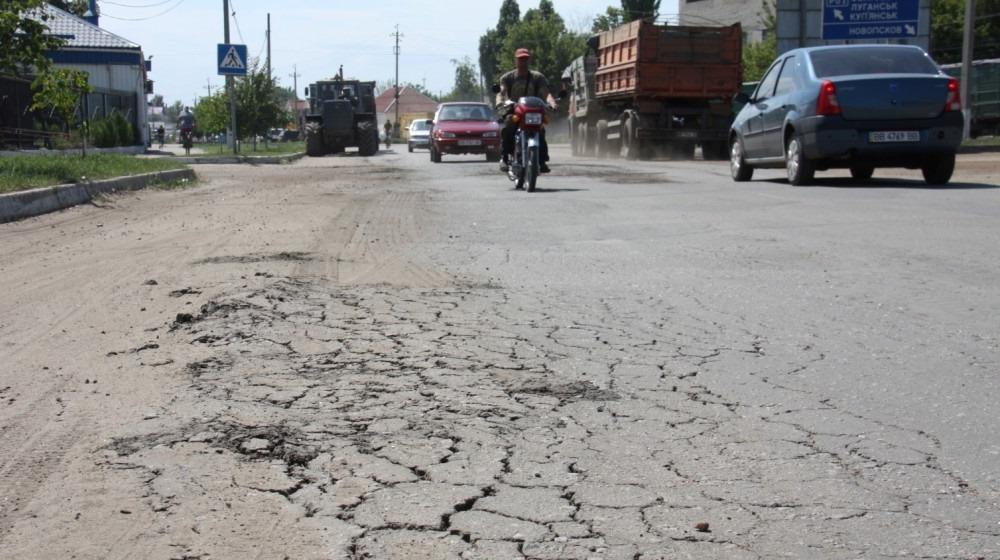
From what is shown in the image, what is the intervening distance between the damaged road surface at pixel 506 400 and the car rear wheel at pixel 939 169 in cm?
518

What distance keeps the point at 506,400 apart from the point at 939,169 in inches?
431

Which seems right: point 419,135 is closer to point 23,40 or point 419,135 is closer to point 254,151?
point 254,151

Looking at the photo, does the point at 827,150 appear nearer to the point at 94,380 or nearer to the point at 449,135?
the point at 94,380

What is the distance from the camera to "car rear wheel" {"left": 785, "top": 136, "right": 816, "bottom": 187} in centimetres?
1373

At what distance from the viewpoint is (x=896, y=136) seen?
512 inches

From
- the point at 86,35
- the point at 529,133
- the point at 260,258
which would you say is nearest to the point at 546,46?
the point at 86,35

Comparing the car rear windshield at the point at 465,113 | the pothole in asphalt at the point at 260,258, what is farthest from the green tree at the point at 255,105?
the pothole in asphalt at the point at 260,258

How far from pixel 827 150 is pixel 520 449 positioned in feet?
34.4

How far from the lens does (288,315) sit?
220 inches

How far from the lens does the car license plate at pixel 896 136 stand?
13008mm

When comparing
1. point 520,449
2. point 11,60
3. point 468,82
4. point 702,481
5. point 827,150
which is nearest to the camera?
point 702,481

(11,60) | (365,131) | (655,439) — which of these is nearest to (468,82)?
(365,131)

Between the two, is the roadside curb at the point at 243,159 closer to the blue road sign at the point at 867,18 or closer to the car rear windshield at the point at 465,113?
the car rear windshield at the point at 465,113

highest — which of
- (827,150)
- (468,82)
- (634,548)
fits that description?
(468,82)
